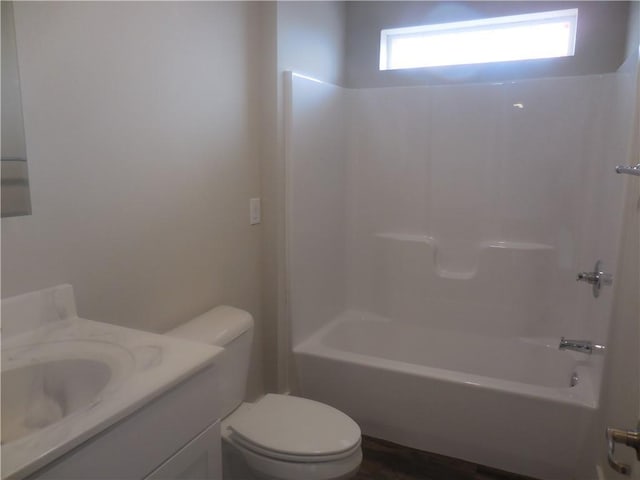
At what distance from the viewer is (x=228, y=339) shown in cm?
166

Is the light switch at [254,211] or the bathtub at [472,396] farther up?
the light switch at [254,211]

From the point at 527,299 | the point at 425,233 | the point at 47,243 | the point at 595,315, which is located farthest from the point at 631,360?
the point at 47,243

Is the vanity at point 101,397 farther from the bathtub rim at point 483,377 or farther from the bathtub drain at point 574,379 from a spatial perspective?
the bathtub drain at point 574,379

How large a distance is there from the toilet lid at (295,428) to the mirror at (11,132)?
3.27 feet

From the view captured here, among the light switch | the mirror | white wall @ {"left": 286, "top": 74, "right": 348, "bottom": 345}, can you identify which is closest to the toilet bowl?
white wall @ {"left": 286, "top": 74, "right": 348, "bottom": 345}

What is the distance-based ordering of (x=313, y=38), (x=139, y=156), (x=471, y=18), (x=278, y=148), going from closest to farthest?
(x=139, y=156), (x=278, y=148), (x=313, y=38), (x=471, y=18)

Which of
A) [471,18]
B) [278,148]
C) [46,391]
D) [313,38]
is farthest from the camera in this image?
[471,18]

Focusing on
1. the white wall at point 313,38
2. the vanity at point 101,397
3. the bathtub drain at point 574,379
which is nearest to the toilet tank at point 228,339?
the vanity at point 101,397

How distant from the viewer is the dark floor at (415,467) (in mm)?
2018

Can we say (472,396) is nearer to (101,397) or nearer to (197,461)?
(197,461)

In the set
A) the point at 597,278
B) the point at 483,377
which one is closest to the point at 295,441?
the point at 483,377

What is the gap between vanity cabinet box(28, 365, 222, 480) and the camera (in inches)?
32.2

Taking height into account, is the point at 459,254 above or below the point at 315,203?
below

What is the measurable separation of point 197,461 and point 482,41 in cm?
251
